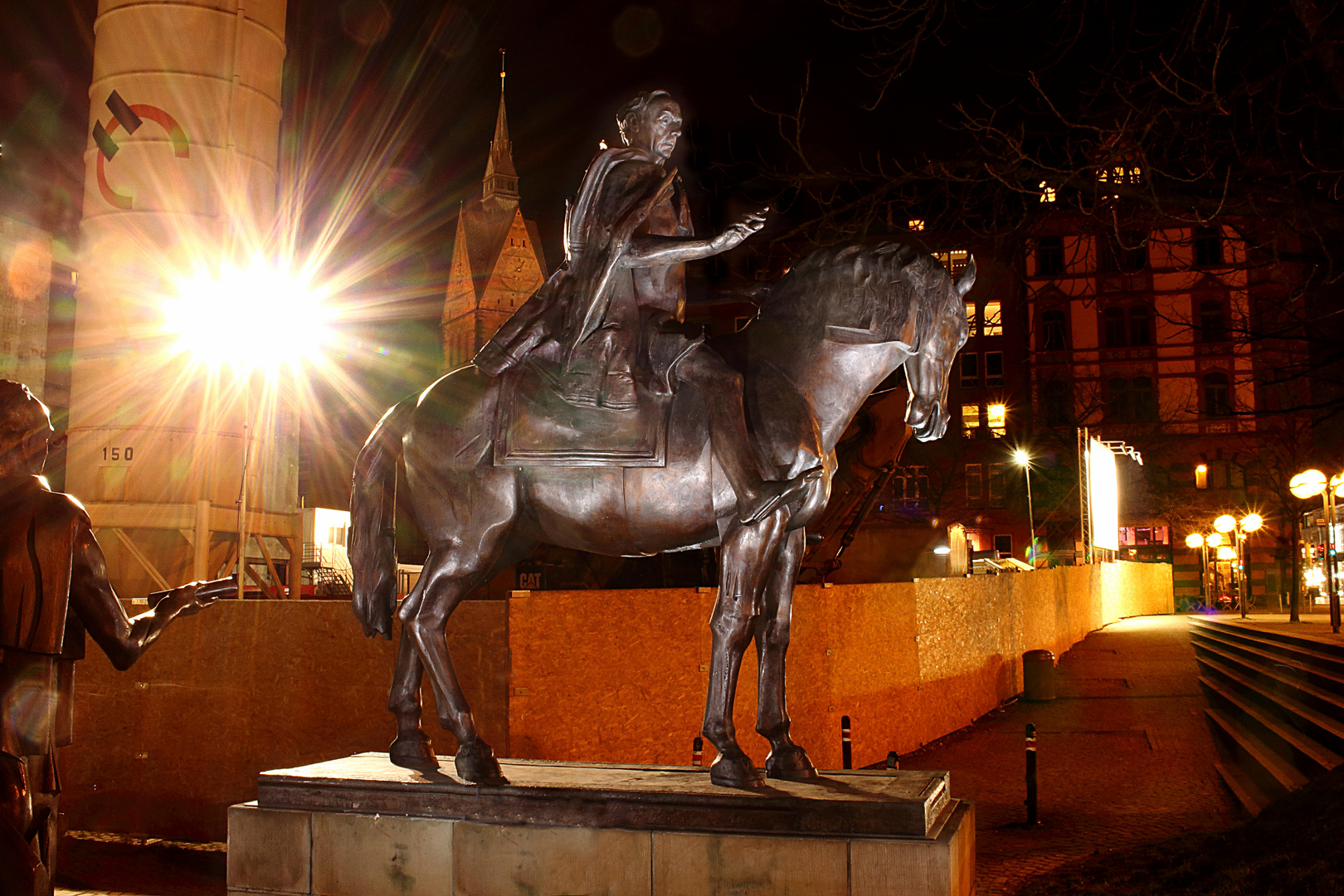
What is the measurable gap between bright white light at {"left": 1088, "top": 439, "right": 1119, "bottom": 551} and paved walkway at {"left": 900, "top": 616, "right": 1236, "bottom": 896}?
1255 cm

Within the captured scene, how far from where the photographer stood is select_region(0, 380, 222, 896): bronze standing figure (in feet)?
11.0

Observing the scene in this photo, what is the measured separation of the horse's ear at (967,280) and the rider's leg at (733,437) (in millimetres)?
1046

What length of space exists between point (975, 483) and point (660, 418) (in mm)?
49105

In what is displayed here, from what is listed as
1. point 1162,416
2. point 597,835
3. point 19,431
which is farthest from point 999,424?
point 19,431

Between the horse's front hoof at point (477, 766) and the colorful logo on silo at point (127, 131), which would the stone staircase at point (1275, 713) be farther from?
the colorful logo on silo at point (127, 131)

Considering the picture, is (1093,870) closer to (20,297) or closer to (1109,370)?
(20,297)

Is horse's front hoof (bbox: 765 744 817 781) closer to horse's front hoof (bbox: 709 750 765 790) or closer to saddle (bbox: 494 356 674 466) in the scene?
horse's front hoof (bbox: 709 750 765 790)

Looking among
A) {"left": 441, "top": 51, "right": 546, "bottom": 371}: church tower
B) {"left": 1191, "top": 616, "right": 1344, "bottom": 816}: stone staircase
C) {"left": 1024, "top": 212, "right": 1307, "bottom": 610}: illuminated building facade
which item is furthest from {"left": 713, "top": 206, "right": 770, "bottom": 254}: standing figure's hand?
{"left": 441, "top": 51, "right": 546, "bottom": 371}: church tower

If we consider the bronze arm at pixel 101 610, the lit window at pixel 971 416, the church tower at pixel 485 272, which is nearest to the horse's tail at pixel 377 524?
the bronze arm at pixel 101 610

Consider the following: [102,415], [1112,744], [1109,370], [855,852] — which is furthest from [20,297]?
[1109,370]

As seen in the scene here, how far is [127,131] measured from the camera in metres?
24.2

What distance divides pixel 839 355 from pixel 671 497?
991mm

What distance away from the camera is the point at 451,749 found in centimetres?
911

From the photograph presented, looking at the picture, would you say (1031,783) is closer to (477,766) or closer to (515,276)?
(477,766)
